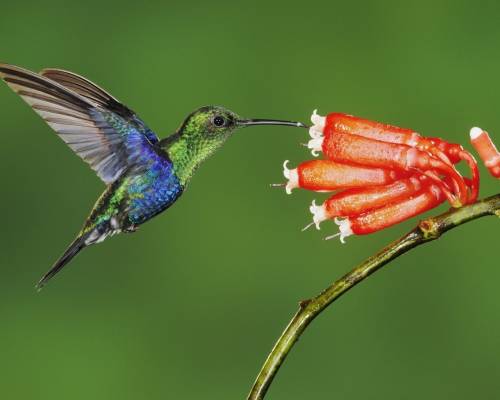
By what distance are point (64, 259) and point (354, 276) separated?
0.52 metres

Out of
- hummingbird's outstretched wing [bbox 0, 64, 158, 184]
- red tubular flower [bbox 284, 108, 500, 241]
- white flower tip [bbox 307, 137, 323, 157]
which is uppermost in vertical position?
hummingbird's outstretched wing [bbox 0, 64, 158, 184]

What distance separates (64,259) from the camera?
1.32 meters

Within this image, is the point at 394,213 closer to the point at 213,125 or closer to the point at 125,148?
the point at 213,125

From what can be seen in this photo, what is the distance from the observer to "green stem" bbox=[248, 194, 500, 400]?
108 cm

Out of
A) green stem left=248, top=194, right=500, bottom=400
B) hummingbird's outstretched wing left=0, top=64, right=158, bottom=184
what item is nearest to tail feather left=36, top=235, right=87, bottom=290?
hummingbird's outstretched wing left=0, top=64, right=158, bottom=184

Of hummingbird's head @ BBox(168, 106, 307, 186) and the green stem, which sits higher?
hummingbird's head @ BBox(168, 106, 307, 186)

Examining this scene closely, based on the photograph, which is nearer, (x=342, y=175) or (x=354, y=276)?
(x=354, y=276)

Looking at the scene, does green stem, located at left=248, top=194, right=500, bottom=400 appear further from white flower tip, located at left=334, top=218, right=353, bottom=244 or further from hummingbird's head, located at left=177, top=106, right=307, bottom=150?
hummingbird's head, located at left=177, top=106, right=307, bottom=150

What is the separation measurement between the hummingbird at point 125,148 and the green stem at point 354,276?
1.14ft

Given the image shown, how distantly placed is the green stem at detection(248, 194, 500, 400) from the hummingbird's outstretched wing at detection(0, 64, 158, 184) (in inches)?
21.0

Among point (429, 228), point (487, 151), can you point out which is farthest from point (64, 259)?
point (487, 151)

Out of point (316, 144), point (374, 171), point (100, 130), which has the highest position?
point (100, 130)

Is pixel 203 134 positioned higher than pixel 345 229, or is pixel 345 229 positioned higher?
pixel 203 134

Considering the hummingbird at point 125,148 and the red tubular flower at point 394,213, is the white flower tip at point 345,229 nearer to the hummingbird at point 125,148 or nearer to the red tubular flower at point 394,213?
the red tubular flower at point 394,213
